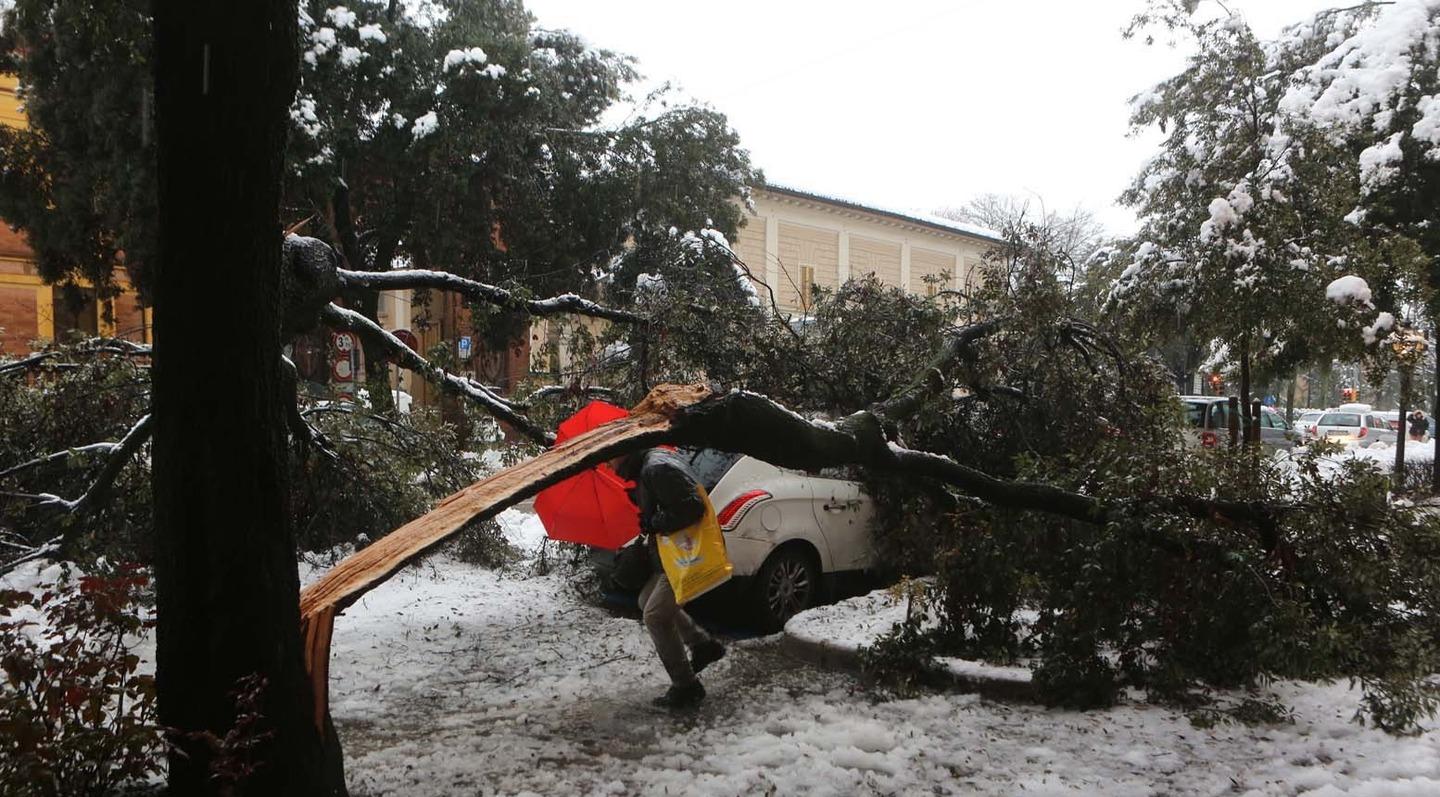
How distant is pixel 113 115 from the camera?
13.0 meters

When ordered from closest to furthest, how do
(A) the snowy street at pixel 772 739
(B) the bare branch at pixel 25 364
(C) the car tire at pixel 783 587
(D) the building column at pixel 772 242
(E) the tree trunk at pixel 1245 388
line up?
(A) the snowy street at pixel 772 739, (B) the bare branch at pixel 25 364, (C) the car tire at pixel 783 587, (E) the tree trunk at pixel 1245 388, (D) the building column at pixel 772 242

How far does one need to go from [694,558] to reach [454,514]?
1451 millimetres

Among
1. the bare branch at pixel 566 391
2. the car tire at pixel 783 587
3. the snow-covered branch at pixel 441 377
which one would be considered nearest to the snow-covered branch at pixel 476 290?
the snow-covered branch at pixel 441 377

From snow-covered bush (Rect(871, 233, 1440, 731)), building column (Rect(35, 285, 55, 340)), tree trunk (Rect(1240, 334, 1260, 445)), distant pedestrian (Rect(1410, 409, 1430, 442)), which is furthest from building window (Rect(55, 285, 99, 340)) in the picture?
distant pedestrian (Rect(1410, 409, 1430, 442))

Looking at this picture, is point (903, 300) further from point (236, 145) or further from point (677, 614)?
point (236, 145)

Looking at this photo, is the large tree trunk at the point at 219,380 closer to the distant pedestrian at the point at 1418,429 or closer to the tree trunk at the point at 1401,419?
the tree trunk at the point at 1401,419

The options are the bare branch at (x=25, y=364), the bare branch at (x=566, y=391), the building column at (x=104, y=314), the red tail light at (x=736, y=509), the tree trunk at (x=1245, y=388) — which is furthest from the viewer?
the building column at (x=104, y=314)

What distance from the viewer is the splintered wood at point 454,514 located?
10.4 feet

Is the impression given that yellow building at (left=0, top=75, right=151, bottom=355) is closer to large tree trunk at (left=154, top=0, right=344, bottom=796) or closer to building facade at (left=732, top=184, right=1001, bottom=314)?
building facade at (left=732, top=184, right=1001, bottom=314)

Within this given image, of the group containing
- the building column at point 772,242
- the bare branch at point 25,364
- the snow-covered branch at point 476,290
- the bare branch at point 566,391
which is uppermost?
the building column at point 772,242

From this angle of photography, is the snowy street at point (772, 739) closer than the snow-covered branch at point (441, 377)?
Yes

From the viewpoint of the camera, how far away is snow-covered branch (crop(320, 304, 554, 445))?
6117mm

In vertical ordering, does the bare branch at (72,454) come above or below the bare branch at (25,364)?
below

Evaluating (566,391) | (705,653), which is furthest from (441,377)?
(705,653)
